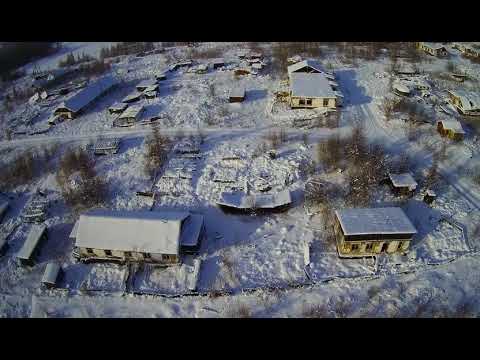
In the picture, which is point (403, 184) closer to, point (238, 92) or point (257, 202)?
point (257, 202)

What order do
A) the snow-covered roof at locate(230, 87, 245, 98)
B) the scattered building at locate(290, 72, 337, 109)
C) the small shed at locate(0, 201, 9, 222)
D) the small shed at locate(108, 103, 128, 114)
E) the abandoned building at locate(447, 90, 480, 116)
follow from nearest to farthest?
the small shed at locate(0, 201, 9, 222), the abandoned building at locate(447, 90, 480, 116), the scattered building at locate(290, 72, 337, 109), the small shed at locate(108, 103, 128, 114), the snow-covered roof at locate(230, 87, 245, 98)

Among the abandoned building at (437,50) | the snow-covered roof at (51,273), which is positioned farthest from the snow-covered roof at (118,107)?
the abandoned building at (437,50)

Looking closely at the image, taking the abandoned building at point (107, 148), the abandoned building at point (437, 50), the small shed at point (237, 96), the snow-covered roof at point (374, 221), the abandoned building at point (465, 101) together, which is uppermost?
the abandoned building at point (437, 50)

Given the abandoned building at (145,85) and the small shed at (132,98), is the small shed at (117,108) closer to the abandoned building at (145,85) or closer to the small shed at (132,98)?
the small shed at (132,98)

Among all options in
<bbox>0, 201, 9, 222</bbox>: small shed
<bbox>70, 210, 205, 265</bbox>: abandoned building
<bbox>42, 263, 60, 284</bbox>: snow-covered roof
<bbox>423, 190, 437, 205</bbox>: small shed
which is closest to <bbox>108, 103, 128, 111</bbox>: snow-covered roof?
<bbox>0, 201, 9, 222</bbox>: small shed

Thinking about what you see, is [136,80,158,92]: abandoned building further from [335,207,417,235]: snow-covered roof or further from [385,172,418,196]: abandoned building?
[335,207,417,235]: snow-covered roof

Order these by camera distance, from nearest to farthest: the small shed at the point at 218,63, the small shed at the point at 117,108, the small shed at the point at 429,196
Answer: the small shed at the point at 429,196, the small shed at the point at 117,108, the small shed at the point at 218,63

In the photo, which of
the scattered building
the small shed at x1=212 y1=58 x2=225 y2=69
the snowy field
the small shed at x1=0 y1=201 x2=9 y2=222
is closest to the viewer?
the snowy field
